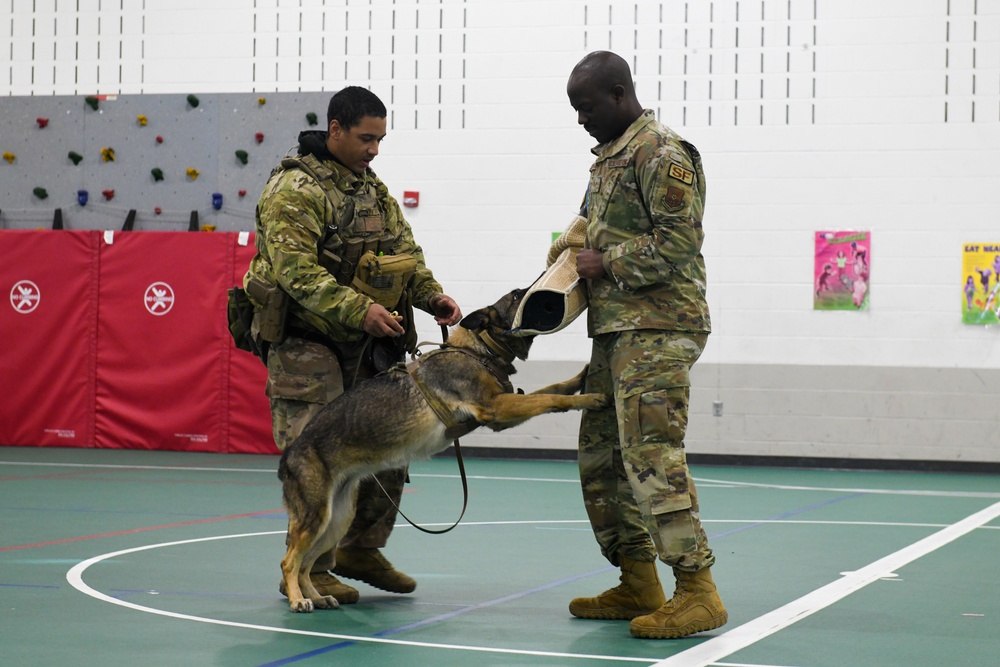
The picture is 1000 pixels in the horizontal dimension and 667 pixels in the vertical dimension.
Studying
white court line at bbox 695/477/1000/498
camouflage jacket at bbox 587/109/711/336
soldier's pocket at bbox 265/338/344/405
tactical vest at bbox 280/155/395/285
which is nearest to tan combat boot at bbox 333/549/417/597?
soldier's pocket at bbox 265/338/344/405

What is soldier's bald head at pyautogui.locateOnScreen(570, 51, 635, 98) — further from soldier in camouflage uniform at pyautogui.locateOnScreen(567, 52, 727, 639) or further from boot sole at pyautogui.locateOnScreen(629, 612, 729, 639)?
boot sole at pyautogui.locateOnScreen(629, 612, 729, 639)

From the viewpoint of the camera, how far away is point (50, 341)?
44.1 feet

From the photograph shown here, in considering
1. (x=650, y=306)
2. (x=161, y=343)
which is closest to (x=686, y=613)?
(x=650, y=306)

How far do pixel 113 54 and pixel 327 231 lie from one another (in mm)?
9530

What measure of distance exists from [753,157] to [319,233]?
795 centimetres

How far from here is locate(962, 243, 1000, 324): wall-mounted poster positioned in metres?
11.7

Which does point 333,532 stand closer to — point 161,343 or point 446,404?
point 446,404

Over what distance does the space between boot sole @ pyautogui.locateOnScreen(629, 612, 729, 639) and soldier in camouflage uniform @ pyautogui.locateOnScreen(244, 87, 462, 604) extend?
4.25 feet

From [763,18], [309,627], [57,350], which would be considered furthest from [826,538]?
[57,350]

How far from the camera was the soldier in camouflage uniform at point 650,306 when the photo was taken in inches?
177

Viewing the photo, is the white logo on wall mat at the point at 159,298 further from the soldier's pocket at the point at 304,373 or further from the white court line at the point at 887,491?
the soldier's pocket at the point at 304,373

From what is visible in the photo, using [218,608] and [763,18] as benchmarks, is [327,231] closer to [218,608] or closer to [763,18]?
[218,608]

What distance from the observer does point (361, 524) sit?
5.50 metres

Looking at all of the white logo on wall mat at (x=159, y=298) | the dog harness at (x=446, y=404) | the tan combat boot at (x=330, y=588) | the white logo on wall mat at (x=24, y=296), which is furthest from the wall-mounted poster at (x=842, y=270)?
the white logo on wall mat at (x=24, y=296)
